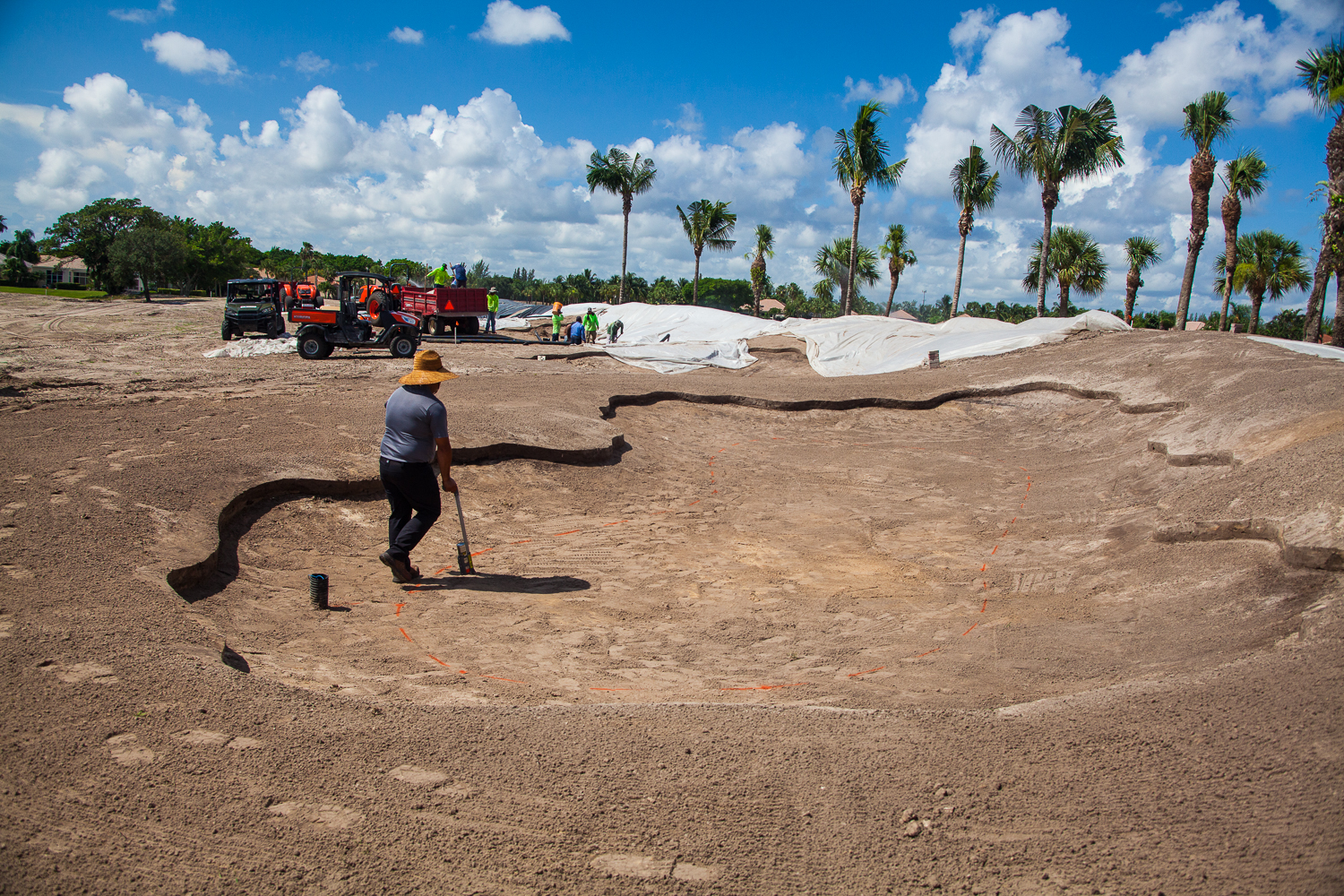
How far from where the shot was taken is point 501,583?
6496 mm

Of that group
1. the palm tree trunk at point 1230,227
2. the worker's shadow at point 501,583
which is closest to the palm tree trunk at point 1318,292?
the palm tree trunk at point 1230,227

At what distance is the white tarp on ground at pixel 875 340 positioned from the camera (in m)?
18.7

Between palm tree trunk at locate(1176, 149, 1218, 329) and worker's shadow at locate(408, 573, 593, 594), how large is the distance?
28.0 metres

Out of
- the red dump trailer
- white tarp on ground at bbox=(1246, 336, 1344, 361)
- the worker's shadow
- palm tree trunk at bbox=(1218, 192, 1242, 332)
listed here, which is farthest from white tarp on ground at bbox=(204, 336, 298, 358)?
palm tree trunk at bbox=(1218, 192, 1242, 332)

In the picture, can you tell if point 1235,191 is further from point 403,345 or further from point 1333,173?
point 403,345

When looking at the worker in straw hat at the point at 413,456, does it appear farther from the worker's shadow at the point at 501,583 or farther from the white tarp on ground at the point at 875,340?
Answer: the white tarp on ground at the point at 875,340

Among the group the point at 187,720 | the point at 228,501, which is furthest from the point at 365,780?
the point at 228,501

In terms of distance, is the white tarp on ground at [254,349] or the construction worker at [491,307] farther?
the construction worker at [491,307]

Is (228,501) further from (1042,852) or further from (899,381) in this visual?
(899,381)

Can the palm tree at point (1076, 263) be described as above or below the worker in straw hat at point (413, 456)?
above

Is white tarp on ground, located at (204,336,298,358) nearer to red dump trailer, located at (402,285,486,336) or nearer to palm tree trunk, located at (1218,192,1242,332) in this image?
red dump trailer, located at (402,285,486,336)

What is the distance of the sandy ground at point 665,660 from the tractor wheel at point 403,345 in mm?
9734

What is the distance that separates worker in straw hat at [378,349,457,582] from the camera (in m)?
5.86

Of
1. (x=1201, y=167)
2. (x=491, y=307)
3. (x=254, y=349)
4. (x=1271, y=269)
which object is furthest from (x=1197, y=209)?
(x=254, y=349)
